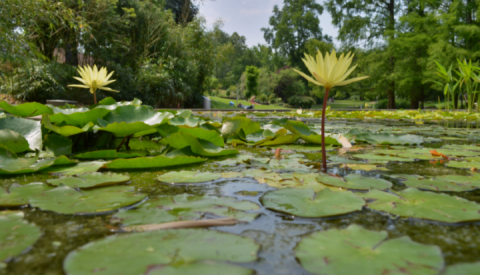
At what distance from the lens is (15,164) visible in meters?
0.68

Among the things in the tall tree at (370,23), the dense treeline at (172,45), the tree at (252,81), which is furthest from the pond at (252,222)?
the tree at (252,81)

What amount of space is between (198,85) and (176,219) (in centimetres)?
1012

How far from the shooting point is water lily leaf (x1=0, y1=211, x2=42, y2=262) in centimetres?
30

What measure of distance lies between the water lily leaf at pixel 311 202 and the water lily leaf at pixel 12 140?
802 mm

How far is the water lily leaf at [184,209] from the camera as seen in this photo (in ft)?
1.33

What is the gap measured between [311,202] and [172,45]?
8.80m

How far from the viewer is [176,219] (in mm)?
403

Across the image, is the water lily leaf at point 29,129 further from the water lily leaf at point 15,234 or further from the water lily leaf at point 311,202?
the water lily leaf at point 311,202

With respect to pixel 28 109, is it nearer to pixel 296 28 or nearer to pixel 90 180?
pixel 90 180

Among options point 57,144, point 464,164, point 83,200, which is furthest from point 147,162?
point 464,164

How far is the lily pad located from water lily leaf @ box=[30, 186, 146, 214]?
1.1 inches

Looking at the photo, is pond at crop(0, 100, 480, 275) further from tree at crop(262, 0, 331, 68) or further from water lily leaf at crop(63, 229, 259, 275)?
tree at crop(262, 0, 331, 68)

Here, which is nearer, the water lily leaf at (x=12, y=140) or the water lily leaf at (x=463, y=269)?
the water lily leaf at (x=463, y=269)

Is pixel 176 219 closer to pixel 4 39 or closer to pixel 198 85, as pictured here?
pixel 4 39
